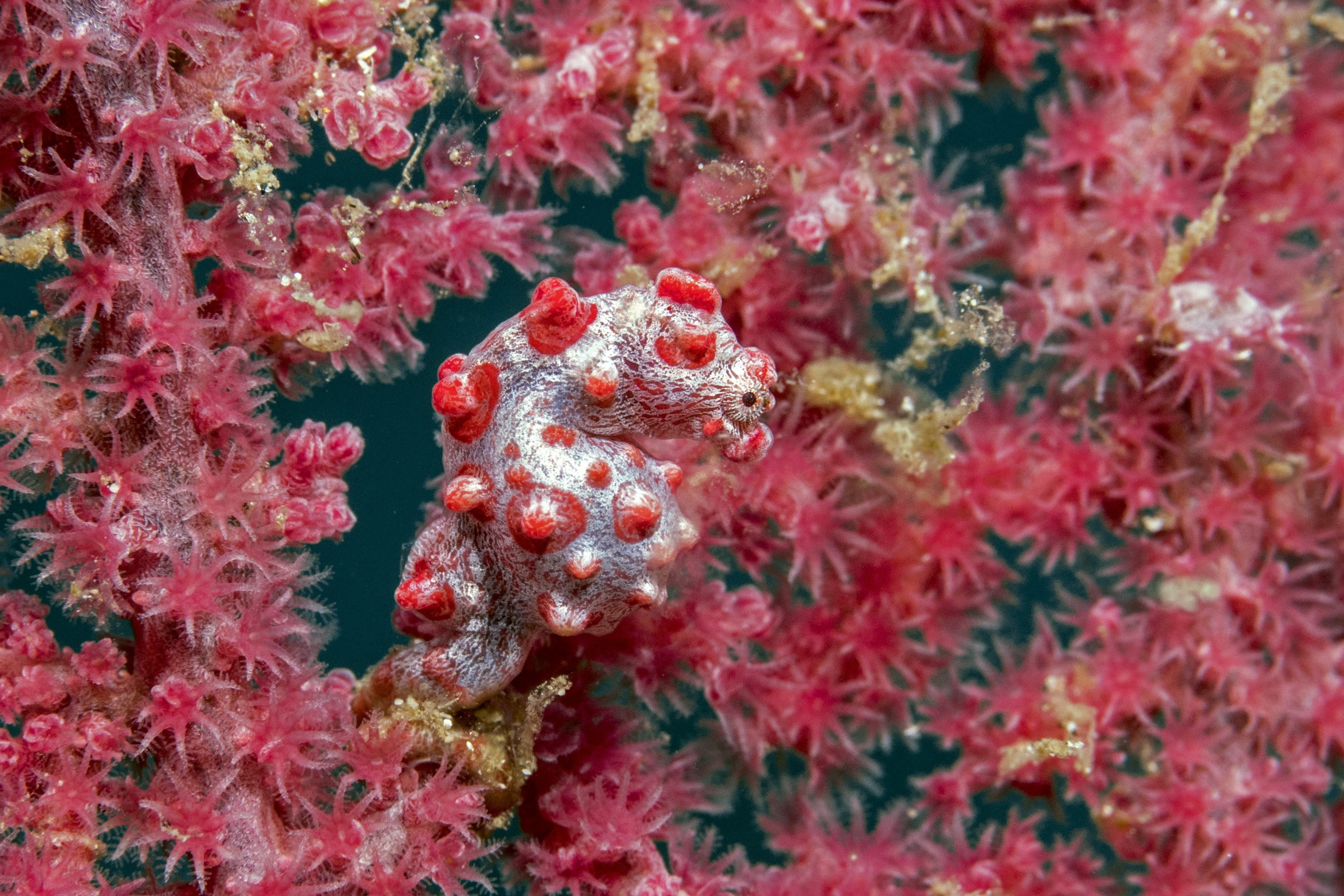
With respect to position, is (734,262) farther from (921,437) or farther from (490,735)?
(490,735)

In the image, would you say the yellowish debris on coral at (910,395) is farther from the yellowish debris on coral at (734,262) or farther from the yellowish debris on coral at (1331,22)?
the yellowish debris on coral at (1331,22)

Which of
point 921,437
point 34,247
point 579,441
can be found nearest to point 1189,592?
point 921,437

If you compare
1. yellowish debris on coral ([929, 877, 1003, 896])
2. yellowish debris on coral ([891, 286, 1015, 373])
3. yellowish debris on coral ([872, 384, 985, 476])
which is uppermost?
yellowish debris on coral ([891, 286, 1015, 373])

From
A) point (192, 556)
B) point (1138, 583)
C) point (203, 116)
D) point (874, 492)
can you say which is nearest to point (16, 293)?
point (203, 116)

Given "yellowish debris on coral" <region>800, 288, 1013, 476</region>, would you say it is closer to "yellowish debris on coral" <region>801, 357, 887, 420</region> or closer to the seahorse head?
"yellowish debris on coral" <region>801, 357, 887, 420</region>

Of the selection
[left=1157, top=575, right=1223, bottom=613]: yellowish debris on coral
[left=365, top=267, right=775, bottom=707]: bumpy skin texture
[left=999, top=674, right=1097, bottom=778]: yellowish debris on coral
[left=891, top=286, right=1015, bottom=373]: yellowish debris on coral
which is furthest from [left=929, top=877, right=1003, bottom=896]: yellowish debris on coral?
[left=891, top=286, right=1015, bottom=373]: yellowish debris on coral
